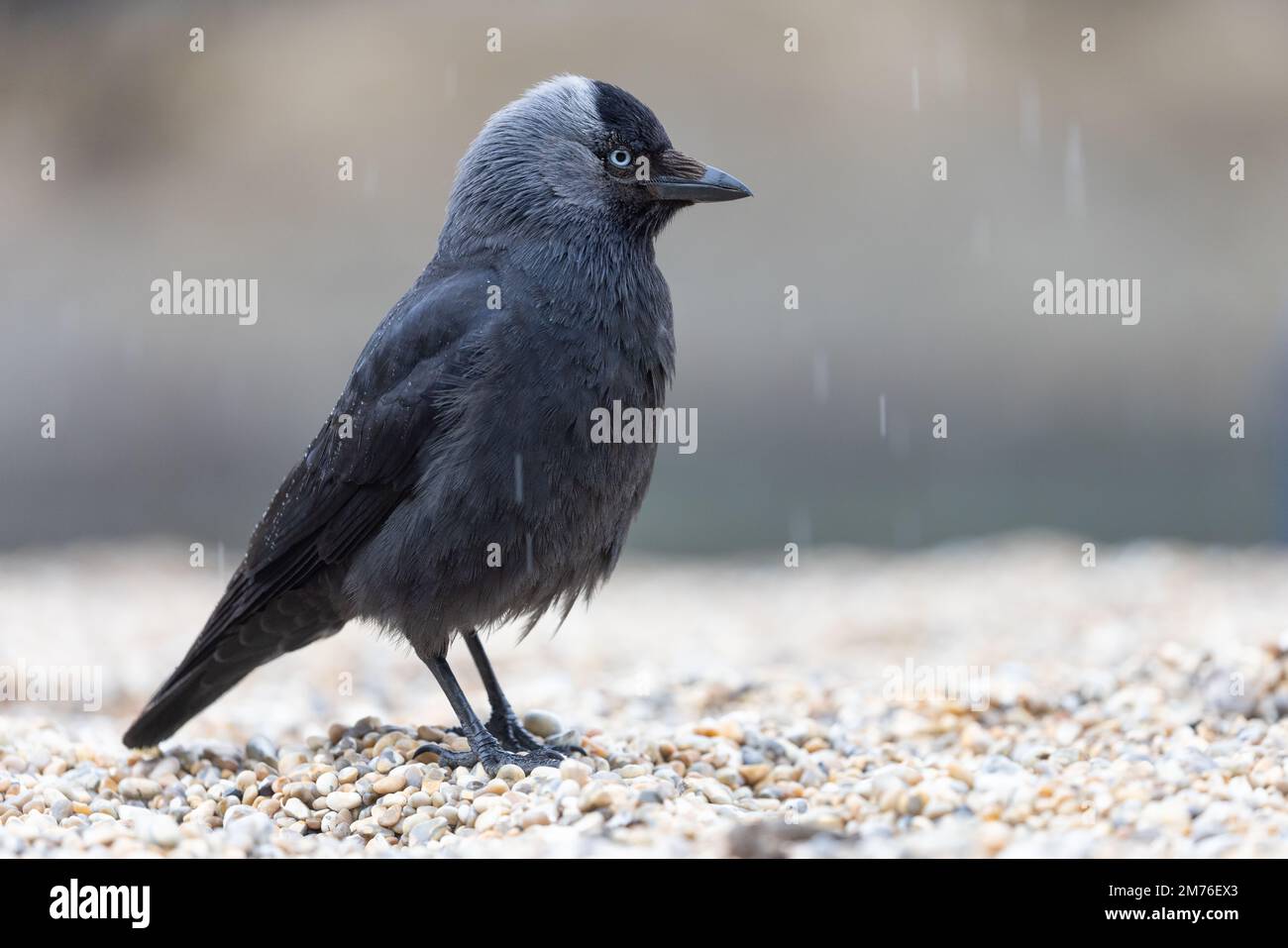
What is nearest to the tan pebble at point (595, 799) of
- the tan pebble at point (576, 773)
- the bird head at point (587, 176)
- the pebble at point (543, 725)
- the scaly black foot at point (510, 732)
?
the tan pebble at point (576, 773)

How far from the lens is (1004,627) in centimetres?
827

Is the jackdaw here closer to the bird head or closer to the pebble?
the bird head

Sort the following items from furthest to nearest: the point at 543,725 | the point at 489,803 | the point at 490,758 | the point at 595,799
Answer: the point at 543,725 → the point at 490,758 → the point at 489,803 → the point at 595,799

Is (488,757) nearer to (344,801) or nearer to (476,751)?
(476,751)

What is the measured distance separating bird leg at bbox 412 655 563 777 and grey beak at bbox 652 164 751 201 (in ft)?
6.31

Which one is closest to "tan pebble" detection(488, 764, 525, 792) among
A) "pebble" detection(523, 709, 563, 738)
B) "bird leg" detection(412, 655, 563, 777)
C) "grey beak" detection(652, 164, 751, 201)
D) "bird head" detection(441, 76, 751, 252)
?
"bird leg" detection(412, 655, 563, 777)

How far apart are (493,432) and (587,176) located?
117 cm

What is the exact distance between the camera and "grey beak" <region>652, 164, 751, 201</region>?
5.18m

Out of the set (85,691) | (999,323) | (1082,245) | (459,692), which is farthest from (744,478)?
(459,692)

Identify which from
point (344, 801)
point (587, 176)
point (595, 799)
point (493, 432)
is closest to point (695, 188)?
point (587, 176)

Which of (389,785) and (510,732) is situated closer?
(389,785)

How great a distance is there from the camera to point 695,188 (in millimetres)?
5172

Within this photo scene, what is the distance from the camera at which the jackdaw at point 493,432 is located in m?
4.68
